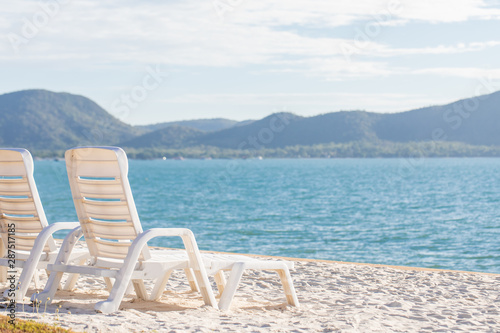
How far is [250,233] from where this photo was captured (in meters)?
24.3

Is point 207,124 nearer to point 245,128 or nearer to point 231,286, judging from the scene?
point 245,128

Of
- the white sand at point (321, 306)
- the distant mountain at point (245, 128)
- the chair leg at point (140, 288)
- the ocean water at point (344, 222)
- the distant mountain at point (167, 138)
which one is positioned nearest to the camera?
the white sand at point (321, 306)

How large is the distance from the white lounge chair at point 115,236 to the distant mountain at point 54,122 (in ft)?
229

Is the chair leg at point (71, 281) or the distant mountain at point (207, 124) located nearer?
the chair leg at point (71, 281)

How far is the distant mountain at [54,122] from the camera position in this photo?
75125 millimetres

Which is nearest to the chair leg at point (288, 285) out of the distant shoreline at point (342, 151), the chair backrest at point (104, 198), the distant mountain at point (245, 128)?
the chair backrest at point (104, 198)

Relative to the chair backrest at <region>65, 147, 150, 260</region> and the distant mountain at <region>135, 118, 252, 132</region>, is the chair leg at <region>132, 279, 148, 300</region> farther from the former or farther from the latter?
the distant mountain at <region>135, 118, 252, 132</region>

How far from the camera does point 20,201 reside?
15.5 feet

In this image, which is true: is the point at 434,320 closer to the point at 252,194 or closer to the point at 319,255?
the point at 319,255

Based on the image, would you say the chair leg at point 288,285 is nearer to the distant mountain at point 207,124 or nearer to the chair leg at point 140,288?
the chair leg at point 140,288

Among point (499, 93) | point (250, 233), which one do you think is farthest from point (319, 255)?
point (499, 93)

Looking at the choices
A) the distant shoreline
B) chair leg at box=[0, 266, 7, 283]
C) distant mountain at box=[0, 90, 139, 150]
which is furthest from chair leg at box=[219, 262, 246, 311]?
the distant shoreline

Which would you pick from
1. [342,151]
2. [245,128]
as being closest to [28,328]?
[342,151]

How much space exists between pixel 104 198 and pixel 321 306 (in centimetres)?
203
